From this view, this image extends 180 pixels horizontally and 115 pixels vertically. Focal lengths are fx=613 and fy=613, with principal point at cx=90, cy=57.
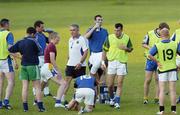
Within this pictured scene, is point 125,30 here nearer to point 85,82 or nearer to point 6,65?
point 6,65

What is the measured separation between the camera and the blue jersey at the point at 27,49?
1527cm

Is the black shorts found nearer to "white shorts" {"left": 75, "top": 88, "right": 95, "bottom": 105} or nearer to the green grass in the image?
the green grass

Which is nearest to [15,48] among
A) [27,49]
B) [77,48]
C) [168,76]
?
[27,49]

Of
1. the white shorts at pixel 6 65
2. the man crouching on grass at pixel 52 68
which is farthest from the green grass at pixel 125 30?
the white shorts at pixel 6 65

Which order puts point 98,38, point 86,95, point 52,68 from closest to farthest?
point 86,95, point 52,68, point 98,38

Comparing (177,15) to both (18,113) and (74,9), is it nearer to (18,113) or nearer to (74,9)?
(74,9)

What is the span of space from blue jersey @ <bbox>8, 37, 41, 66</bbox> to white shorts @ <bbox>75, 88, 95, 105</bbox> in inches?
53.2

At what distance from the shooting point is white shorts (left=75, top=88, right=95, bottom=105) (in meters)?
15.0

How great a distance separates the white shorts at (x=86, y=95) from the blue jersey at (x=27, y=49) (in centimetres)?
135

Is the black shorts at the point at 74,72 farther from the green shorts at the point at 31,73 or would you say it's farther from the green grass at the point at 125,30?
the green shorts at the point at 31,73

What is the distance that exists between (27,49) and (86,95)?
1880 millimetres

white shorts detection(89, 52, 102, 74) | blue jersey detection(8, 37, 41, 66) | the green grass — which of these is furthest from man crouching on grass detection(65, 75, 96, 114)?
white shorts detection(89, 52, 102, 74)

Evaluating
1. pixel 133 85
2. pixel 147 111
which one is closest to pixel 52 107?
pixel 147 111

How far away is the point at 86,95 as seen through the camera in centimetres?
1497
